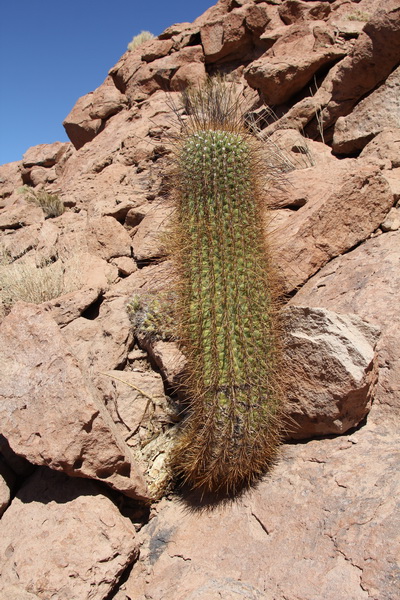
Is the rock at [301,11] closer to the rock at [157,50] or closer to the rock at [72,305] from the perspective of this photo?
the rock at [157,50]

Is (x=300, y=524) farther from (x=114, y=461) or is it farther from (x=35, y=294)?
(x=35, y=294)

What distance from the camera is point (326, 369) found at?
2.50m

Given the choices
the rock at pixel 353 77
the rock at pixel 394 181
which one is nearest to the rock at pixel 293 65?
the rock at pixel 353 77

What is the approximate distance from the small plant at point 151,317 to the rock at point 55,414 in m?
0.99

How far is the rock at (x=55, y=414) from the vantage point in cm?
248

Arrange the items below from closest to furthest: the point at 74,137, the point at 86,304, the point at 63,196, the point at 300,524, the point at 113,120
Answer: the point at 300,524 → the point at 86,304 → the point at 63,196 → the point at 113,120 → the point at 74,137

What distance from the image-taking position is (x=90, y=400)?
251 centimetres

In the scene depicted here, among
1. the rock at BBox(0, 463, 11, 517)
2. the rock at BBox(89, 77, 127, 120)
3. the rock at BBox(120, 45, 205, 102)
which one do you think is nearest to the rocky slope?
the rock at BBox(0, 463, 11, 517)

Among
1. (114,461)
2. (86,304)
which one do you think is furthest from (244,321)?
(86,304)

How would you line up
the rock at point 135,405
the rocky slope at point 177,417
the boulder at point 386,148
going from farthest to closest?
the boulder at point 386,148 → the rock at point 135,405 → the rocky slope at point 177,417

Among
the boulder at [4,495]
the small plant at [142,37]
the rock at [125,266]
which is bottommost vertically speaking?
the boulder at [4,495]

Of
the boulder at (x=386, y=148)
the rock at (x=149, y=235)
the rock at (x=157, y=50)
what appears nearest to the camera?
the boulder at (x=386, y=148)

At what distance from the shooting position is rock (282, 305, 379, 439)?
245cm

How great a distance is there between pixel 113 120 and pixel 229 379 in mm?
8621
